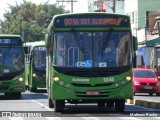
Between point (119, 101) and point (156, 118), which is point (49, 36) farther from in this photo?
point (156, 118)

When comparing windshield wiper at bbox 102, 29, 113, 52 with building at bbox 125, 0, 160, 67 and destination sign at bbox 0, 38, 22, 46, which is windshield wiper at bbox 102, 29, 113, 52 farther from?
building at bbox 125, 0, 160, 67

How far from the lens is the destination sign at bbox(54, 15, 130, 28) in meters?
20.8

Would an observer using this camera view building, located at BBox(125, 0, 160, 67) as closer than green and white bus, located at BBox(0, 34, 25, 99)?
No

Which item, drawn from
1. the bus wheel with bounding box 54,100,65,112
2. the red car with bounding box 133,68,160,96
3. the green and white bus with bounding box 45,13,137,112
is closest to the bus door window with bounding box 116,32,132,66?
the green and white bus with bounding box 45,13,137,112

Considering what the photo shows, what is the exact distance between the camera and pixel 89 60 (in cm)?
2044

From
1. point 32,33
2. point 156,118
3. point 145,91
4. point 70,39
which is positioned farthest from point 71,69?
point 32,33

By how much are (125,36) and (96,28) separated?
982 millimetres

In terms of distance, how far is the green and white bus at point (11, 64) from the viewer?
104ft

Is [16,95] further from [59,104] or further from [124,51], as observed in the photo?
[124,51]

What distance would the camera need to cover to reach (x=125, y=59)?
2067 cm

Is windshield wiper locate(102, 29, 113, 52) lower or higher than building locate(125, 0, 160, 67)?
lower

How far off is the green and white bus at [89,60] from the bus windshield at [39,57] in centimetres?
1975

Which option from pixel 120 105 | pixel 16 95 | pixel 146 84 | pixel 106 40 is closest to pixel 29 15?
pixel 146 84

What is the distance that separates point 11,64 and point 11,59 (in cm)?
27
